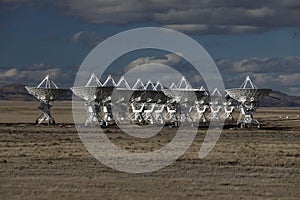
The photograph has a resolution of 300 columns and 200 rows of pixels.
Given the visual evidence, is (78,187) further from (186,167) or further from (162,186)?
(186,167)

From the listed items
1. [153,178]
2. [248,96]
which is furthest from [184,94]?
[153,178]

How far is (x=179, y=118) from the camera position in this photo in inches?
3851

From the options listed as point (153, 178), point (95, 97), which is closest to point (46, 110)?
point (95, 97)

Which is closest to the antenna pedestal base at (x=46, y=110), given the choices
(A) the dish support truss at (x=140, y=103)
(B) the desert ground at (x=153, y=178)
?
(A) the dish support truss at (x=140, y=103)

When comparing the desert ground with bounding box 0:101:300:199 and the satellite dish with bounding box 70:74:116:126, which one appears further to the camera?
the satellite dish with bounding box 70:74:116:126

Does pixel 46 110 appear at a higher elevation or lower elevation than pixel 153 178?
higher

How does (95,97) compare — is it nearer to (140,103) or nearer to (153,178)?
(140,103)

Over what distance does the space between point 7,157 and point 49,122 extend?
61.5 m

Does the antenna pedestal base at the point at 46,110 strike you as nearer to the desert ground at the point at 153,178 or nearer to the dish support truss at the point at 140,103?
the dish support truss at the point at 140,103

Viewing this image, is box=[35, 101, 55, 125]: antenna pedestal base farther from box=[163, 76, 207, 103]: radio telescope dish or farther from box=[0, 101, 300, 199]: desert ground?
box=[0, 101, 300, 199]: desert ground

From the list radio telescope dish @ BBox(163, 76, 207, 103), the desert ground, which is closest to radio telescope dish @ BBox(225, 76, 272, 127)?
radio telescope dish @ BBox(163, 76, 207, 103)

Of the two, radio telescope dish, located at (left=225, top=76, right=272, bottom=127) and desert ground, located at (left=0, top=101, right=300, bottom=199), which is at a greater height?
radio telescope dish, located at (left=225, top=76, right=272, bottom=127)

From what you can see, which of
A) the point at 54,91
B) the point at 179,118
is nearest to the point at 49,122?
the point at 54,91

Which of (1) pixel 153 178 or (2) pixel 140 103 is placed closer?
(1) pixel 153 178
